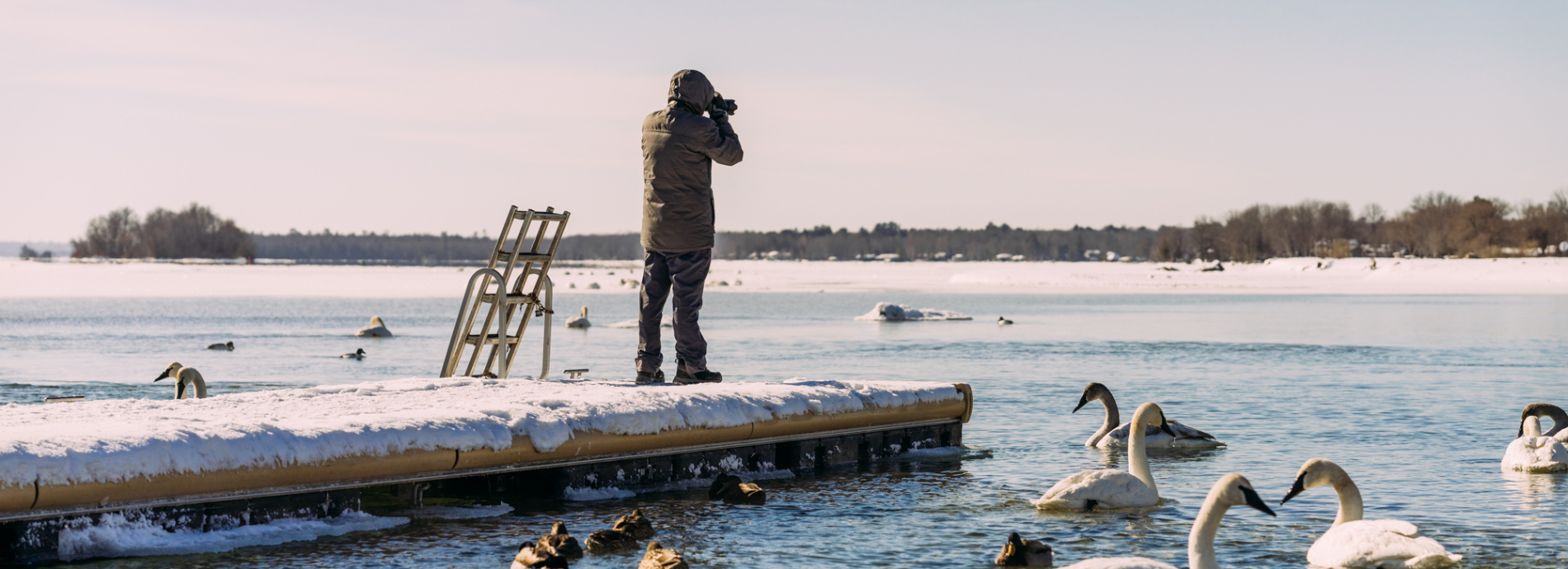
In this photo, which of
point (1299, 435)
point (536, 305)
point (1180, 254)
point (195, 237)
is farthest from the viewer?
point (195, 237)

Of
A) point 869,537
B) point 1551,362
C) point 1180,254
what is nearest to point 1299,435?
point 869,537

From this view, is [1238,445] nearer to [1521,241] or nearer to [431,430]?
[431,430]

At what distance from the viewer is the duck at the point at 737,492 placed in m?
8.33

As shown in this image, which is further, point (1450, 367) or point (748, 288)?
point (748, 288)

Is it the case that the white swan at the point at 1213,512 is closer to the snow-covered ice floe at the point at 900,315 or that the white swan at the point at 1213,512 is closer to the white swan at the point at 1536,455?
the white swan at the point at 1536,455

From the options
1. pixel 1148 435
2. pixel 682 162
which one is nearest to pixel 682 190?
pixel 682 162

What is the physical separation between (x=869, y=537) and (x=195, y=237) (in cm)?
16382

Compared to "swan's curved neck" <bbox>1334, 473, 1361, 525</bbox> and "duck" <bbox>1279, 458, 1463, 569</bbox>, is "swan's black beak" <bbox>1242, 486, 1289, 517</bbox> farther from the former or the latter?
"swan's curved neck" <bbox>1334, 473, 1361, 525</bbox>

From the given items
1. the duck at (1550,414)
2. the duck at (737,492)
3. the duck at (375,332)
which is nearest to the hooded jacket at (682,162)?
the duck at (737,492)

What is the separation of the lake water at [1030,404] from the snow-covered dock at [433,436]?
1.03 ft

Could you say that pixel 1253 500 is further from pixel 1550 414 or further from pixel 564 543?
pixel 1550 414

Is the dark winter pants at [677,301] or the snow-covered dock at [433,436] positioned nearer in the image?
the snow-covered dock at [433,436]

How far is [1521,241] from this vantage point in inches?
4205

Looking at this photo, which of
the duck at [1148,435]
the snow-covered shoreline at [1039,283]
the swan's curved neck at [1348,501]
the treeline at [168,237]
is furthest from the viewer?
the treeline at [168,237]
